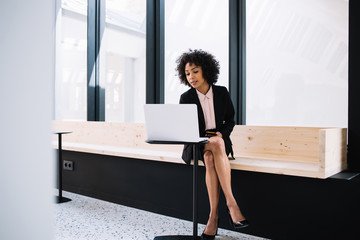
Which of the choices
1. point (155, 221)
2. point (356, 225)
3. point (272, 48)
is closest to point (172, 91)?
point (272, 48)

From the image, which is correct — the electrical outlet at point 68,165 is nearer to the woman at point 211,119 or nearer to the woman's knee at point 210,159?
the woman at point 211,119

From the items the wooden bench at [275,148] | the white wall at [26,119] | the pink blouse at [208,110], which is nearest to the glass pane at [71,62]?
the wooden bench at [275,148]

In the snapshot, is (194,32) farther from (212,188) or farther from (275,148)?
(212,188)

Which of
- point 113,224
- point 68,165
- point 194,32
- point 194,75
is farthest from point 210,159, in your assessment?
point 68,165

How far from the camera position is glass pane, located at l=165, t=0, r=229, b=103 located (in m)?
3.08

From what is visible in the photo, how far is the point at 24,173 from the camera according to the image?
37 centimetres

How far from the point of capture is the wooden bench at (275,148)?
1992mm

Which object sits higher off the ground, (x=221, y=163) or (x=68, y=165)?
(x=221, y=163)

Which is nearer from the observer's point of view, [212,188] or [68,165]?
[212,188]

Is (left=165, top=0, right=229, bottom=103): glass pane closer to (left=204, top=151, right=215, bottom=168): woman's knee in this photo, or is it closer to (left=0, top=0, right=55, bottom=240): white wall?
(left=204, top=151, right=215, bottom=168): woman's knee

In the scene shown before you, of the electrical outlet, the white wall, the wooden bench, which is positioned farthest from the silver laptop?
the electrical outlet

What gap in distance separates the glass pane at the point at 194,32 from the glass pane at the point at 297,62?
0.24 m

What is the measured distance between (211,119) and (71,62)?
11.1 feet

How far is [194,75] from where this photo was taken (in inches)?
90.1
